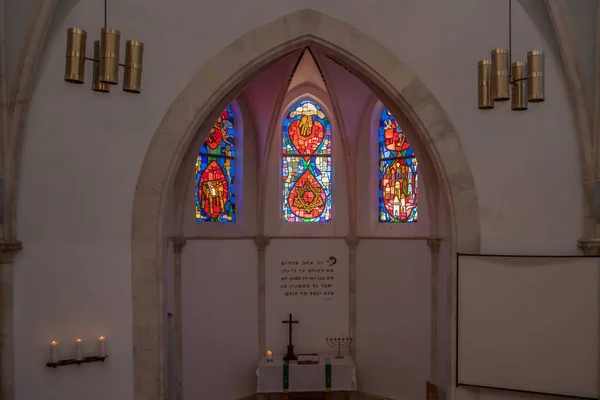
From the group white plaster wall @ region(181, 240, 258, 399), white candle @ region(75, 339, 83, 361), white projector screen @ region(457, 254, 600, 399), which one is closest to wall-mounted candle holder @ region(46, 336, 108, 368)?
white candle @ region(75, 339, 83, 361)

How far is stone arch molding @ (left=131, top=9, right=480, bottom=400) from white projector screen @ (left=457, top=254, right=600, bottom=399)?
53cm

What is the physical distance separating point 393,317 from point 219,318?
3.17 meters

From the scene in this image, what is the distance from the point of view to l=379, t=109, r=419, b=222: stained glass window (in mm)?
11547

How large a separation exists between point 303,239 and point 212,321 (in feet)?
7.48

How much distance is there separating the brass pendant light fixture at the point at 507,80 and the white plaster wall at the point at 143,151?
2.04 meters

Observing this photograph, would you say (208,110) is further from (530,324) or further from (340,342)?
(340,342)

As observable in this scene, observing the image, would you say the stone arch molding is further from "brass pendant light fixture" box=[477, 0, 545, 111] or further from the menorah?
the menorah

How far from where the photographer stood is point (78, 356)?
23.3ft

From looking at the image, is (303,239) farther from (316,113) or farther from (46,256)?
→ (46,256)

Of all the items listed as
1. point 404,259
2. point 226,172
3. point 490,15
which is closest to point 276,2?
point 490,15

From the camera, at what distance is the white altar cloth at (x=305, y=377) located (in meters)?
11.0

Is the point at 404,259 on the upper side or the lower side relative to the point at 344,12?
lower

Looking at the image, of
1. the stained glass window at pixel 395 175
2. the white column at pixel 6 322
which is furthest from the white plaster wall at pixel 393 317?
the white column at pixel 6 322

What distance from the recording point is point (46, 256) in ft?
23.1
